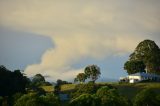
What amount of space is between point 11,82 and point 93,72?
63.2 m

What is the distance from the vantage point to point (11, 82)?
5069 inches

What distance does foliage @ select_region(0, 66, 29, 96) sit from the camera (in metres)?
125

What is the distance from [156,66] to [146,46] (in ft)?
30.1

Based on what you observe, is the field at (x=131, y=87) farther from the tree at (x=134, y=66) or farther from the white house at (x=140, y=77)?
the tree at (x=134, y=66)

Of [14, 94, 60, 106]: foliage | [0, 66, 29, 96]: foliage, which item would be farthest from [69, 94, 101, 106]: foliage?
[0, 66, 29, 96]: foliage

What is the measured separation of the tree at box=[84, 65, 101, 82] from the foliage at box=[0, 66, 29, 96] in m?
55.6

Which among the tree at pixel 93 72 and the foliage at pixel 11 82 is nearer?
the foliage at pixel 11 82

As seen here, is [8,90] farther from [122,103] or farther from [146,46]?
[146,46]

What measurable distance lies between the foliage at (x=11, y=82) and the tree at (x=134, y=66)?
218 ft

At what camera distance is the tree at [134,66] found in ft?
629

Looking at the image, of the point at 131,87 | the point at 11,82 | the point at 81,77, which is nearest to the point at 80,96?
the point at 11,82

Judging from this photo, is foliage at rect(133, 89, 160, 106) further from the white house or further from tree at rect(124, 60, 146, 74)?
tree at rect(124, 60, 146, 74)

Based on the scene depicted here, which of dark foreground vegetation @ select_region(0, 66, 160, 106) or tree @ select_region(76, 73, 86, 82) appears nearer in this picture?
dark foreground vegetation @ select_region(0, 66, 160, 106)

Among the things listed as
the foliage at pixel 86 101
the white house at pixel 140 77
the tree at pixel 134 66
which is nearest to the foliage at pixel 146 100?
the foliage at pixel 86 101
